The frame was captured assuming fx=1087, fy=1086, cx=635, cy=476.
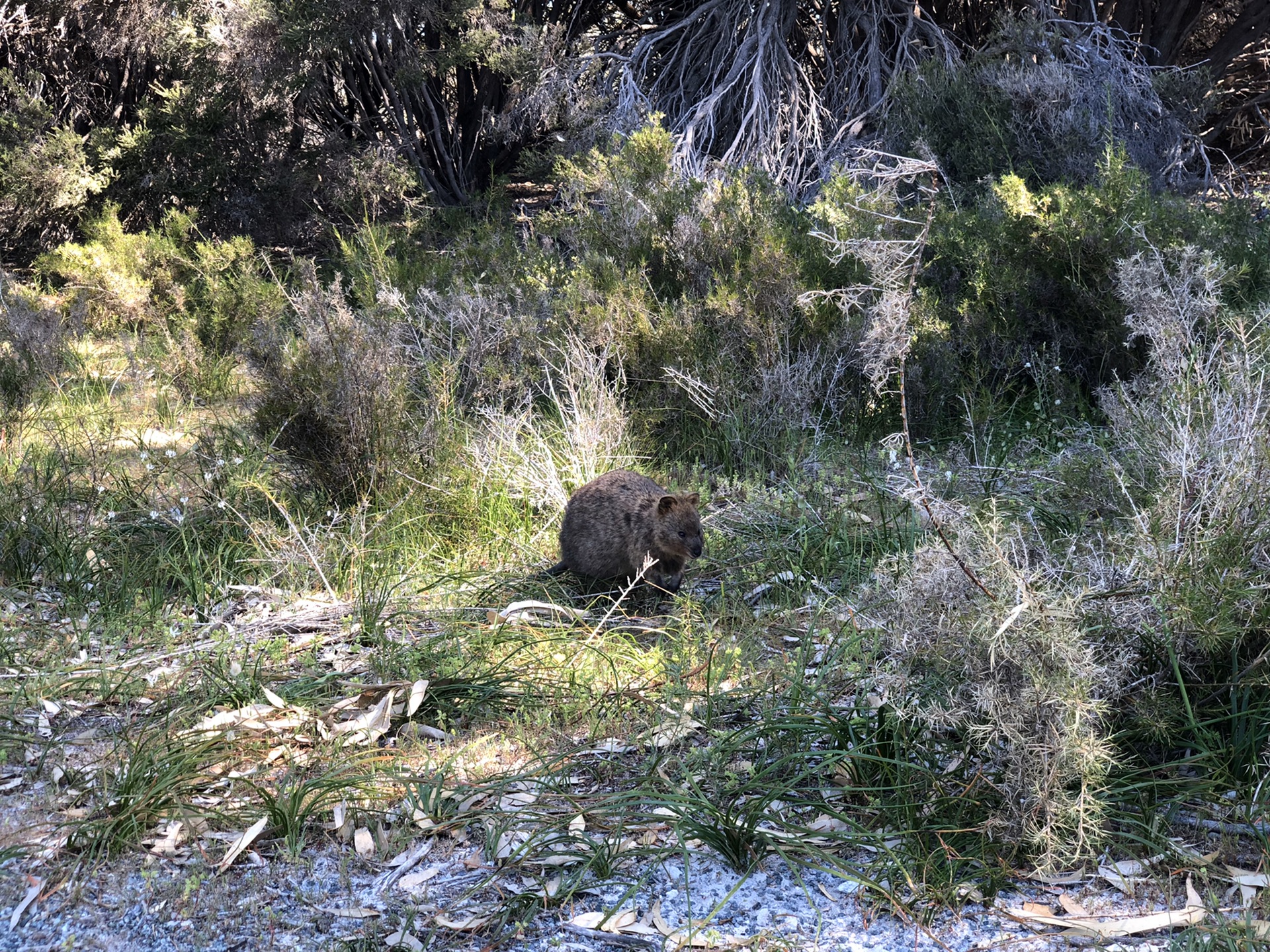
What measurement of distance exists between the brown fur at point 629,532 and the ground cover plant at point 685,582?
0.18 m

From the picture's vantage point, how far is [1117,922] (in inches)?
116

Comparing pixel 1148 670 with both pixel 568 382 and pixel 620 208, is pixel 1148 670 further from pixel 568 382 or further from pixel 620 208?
pixel 620 208

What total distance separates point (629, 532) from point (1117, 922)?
2851 mm

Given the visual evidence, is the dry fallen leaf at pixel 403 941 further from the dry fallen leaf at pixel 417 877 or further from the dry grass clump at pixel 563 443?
the dry grass clump at pixel 563 443

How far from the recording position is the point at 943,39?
1154 cm

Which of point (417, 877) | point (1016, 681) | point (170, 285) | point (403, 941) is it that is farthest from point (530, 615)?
point (170, 285)

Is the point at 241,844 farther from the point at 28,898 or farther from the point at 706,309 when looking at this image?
the point at 706,309

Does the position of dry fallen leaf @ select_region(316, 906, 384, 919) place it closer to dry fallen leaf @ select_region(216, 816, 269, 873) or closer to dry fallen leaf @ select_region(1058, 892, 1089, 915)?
dry fallen leaf @ select_region(216, 816, 269, 873)

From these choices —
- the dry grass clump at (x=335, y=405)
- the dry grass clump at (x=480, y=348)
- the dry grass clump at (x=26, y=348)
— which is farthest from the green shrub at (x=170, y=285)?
the dry grass clump at (x=335, y=405)

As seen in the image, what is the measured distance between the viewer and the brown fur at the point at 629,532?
17.1 feet

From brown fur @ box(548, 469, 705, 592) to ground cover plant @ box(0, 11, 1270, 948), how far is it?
0.60 feet

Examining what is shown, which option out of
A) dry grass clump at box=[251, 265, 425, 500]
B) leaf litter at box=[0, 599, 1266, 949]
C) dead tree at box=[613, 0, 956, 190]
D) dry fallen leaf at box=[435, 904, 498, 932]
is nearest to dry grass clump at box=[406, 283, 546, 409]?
dry grass clump at box=[251, 265, 425, 500]

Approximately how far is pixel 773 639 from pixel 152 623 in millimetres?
2865

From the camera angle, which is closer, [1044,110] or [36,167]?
[1044,110]
